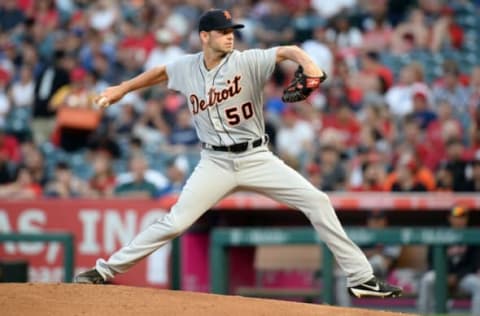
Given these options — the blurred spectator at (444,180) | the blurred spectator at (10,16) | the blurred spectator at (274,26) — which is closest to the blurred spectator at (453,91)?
the blurred spectator at (444,180)

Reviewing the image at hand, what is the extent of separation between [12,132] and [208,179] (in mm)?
8486

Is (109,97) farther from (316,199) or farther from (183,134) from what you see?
(183,134)

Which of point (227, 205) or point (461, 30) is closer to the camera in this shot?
point (227, 205)

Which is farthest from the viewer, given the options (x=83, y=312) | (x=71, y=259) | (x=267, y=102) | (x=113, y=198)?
(x=267, y=102)

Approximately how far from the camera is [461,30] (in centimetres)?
1466

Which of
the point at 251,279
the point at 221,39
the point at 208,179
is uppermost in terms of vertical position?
the point at 221,39

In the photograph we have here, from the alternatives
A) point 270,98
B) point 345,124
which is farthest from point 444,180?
point 270,98

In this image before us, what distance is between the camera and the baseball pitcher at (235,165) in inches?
291

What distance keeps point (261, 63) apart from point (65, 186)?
667cm

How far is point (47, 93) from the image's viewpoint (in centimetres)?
1557

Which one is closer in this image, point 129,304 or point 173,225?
point 129,304

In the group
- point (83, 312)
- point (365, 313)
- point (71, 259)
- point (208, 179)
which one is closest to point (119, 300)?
point (83, 312)

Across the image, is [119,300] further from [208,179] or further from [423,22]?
[423,22]

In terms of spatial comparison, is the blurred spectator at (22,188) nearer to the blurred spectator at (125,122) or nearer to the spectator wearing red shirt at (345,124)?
the blurred spectator at (125,122)
